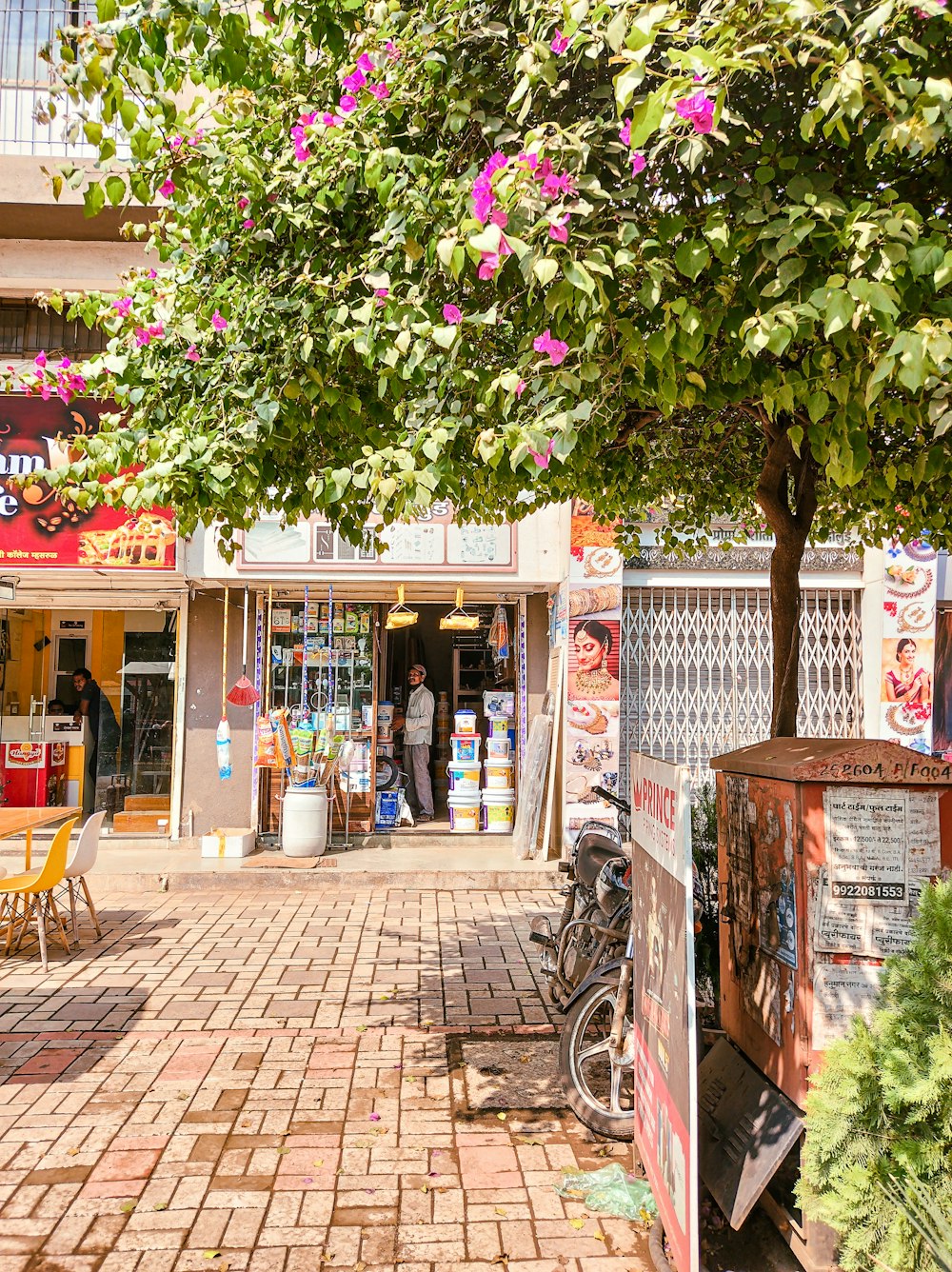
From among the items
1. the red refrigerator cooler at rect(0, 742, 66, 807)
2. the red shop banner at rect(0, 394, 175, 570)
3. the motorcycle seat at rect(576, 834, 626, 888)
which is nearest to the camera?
the motorcycle seat at rect(576, 834, 626, 888)

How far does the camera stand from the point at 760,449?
236 inches

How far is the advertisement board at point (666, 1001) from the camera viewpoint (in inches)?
108

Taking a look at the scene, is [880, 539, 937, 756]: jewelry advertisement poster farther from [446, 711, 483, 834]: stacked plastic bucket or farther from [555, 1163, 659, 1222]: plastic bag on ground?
[555, 1163, 659, 1222]: plastic bag on ground

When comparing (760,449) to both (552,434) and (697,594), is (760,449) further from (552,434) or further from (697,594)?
(697,594)

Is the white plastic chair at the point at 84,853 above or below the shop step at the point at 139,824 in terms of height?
above

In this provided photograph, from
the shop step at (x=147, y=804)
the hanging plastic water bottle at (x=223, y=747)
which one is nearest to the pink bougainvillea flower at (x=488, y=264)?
the hanging plastic water bottle at (x=223, y=747)

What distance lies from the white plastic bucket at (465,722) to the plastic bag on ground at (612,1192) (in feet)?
24.2

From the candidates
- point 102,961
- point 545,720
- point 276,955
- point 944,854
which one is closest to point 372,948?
point 276,955

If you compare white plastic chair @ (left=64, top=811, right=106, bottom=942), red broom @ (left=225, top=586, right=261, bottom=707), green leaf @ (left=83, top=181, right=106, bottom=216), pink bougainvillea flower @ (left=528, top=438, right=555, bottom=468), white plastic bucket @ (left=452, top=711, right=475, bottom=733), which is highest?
green leaf @ (left=83, top=181, right=106, bottom=216)

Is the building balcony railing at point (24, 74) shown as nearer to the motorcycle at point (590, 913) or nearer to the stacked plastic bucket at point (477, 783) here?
the stacked plastic bucket at point (477, 783)

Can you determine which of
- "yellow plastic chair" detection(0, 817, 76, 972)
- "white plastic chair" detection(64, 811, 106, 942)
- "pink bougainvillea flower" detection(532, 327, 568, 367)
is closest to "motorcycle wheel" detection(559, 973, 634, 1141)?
"pink bougainvillea flower" detection(532, 327, 568, 367)

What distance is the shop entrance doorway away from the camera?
36.9ft

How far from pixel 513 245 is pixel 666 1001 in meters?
2.40

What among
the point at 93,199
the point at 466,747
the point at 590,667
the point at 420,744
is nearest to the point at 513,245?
the point at 93,199
